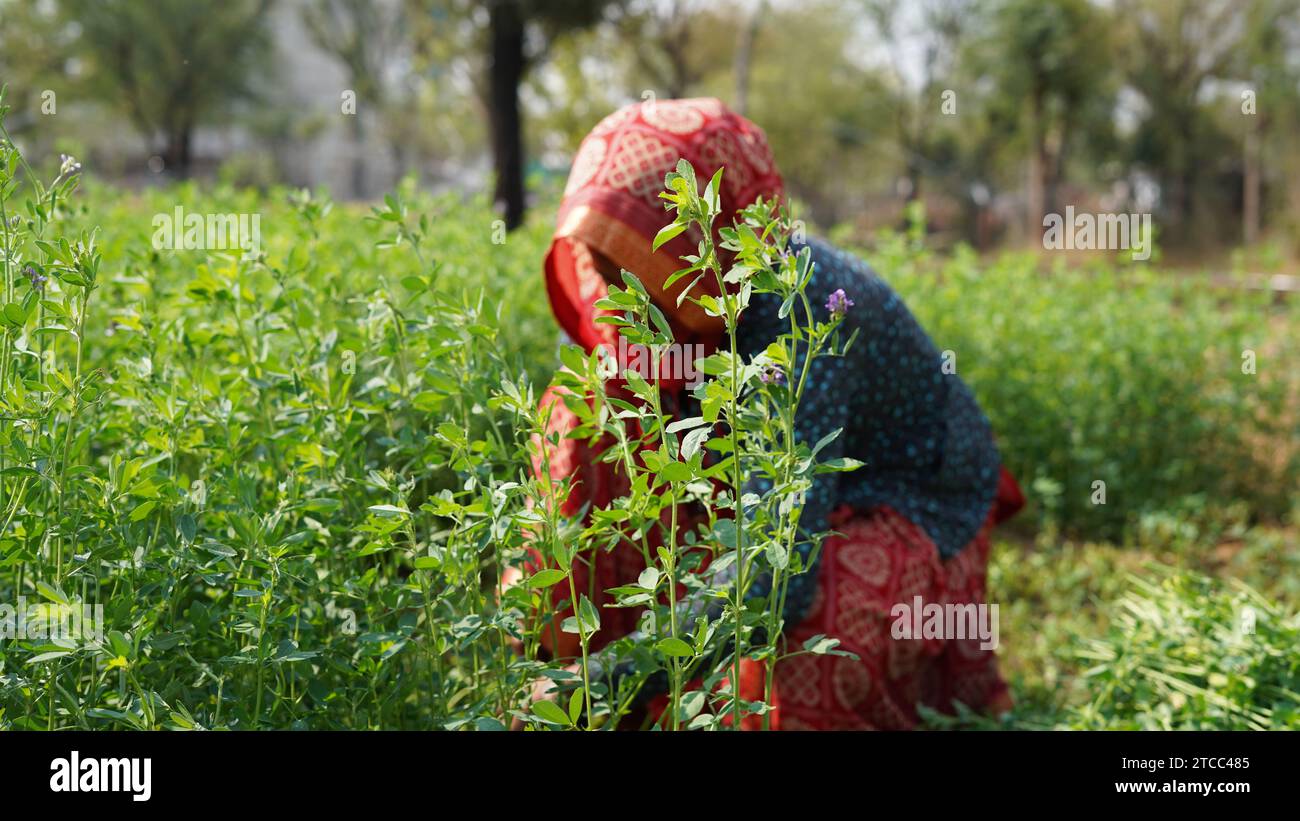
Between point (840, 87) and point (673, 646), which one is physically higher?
point (840, 87)

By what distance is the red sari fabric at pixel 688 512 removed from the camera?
1936 millimetres

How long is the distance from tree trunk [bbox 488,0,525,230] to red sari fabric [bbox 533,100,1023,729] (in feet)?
26.2

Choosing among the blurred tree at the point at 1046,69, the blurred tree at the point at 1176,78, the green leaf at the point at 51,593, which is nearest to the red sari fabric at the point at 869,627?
the green leaf at the point at 51,593

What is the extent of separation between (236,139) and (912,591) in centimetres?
3980

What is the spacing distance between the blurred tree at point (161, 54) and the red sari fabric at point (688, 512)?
21364mm

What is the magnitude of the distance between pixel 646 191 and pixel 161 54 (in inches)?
961

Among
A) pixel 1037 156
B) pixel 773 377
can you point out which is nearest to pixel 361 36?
pixel 1037 156

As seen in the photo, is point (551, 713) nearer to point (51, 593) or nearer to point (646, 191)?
point (51, 593)

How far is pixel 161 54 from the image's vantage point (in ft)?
76.9

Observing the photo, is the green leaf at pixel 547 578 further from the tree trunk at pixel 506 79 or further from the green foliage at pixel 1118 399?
the tree trunk at pixel 506 79

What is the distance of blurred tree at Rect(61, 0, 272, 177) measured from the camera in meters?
22.9

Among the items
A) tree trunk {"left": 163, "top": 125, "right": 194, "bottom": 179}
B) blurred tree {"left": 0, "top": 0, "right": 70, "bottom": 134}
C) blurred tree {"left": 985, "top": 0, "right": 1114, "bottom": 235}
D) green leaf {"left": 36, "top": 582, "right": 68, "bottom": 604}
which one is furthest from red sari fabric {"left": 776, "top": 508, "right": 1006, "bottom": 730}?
blurred tree {"left": 985, "top": 0, "right": 1114, "bottom": 235}

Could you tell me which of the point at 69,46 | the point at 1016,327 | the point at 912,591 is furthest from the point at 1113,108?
the point at 912,591
